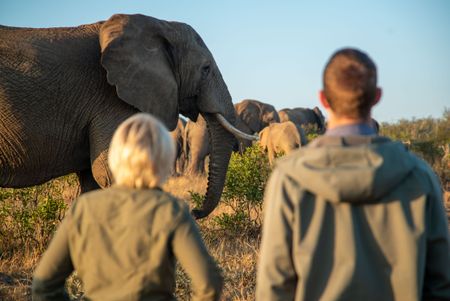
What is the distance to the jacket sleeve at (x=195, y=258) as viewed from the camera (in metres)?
2.34

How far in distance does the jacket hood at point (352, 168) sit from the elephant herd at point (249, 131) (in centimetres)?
1407

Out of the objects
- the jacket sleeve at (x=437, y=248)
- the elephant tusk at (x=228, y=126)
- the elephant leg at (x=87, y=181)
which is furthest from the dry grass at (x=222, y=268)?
the jacket sleeve at (x=437, y=248)

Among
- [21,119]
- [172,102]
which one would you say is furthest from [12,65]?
[172,102]

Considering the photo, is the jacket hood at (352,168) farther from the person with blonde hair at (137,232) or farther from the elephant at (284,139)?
the elephant at (284,139)

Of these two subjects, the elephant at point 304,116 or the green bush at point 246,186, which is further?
the elephant at point 304,116

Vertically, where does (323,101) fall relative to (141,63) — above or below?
above

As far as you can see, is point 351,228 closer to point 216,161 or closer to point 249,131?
point 216,161

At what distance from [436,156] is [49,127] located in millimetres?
14991

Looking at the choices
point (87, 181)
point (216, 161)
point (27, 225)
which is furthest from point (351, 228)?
point (27, 225)

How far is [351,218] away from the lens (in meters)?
2.29

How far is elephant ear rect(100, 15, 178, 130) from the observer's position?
6.21 metres

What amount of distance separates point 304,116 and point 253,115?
7.15 meters

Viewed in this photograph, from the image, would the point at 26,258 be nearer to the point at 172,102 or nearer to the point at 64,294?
the point at 172,102

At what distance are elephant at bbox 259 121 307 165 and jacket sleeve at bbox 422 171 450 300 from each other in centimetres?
1571
